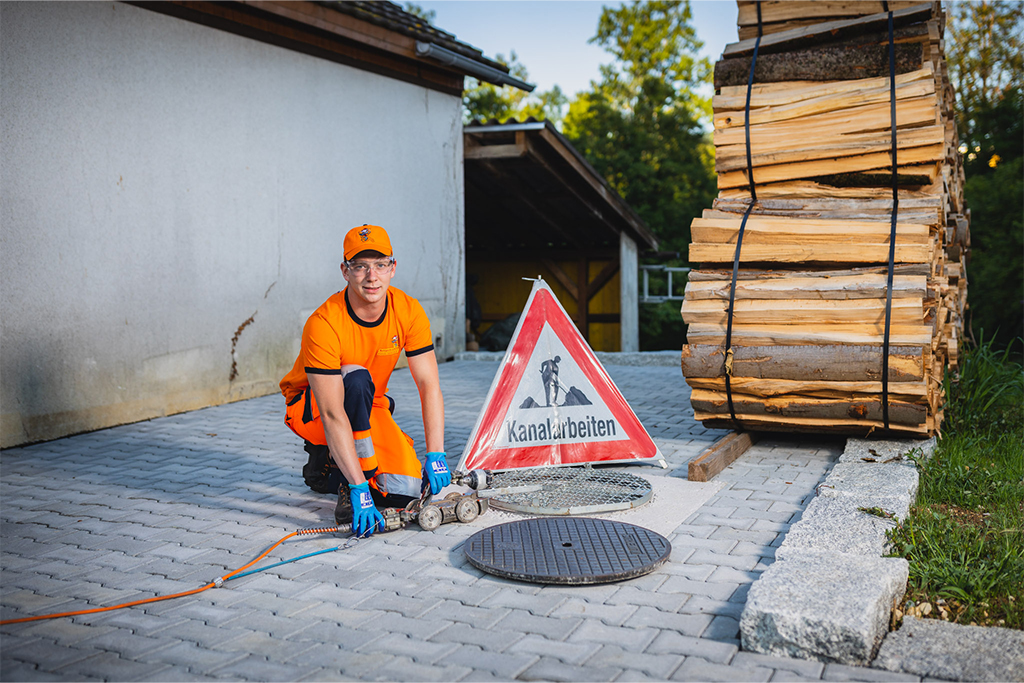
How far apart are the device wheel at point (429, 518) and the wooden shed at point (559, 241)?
992cm

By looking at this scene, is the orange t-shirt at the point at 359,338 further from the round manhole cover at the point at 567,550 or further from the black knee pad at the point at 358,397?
the round manhole cover at the point at 567,550

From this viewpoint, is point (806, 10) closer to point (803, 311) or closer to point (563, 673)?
point (803, 311)

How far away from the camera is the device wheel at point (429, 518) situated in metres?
4.38

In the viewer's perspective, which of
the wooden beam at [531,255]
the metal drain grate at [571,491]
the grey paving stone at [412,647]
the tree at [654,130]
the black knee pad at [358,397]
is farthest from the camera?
the tree at [654,130]

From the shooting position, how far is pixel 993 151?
66.3 feet

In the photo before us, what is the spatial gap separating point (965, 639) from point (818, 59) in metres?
4.82

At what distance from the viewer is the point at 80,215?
724 centimetres

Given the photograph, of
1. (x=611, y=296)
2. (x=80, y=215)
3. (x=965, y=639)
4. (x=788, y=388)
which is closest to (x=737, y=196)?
(x=788, y=388)

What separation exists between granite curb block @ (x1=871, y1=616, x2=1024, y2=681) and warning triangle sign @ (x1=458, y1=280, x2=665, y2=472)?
8.62ft

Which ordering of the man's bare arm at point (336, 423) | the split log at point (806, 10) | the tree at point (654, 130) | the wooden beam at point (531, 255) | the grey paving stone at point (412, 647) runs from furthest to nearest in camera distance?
the tree at point (654, 130) < the wooden beam at point (531, 255) < the split log at point (806, 10) < the man's bare arm at point (336, 423) < the grey paving stone at point (412, 647)

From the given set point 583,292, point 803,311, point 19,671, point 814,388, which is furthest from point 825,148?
point 583,292

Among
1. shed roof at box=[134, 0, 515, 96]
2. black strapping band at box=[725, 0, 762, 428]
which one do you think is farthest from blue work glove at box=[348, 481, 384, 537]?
shed roof at box=[134, 0, 515, 96]

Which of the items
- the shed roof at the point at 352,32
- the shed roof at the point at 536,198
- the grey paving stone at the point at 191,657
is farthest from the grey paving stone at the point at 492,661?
the shed roof at the point at 536,198

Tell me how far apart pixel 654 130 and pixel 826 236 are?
23217 mm
